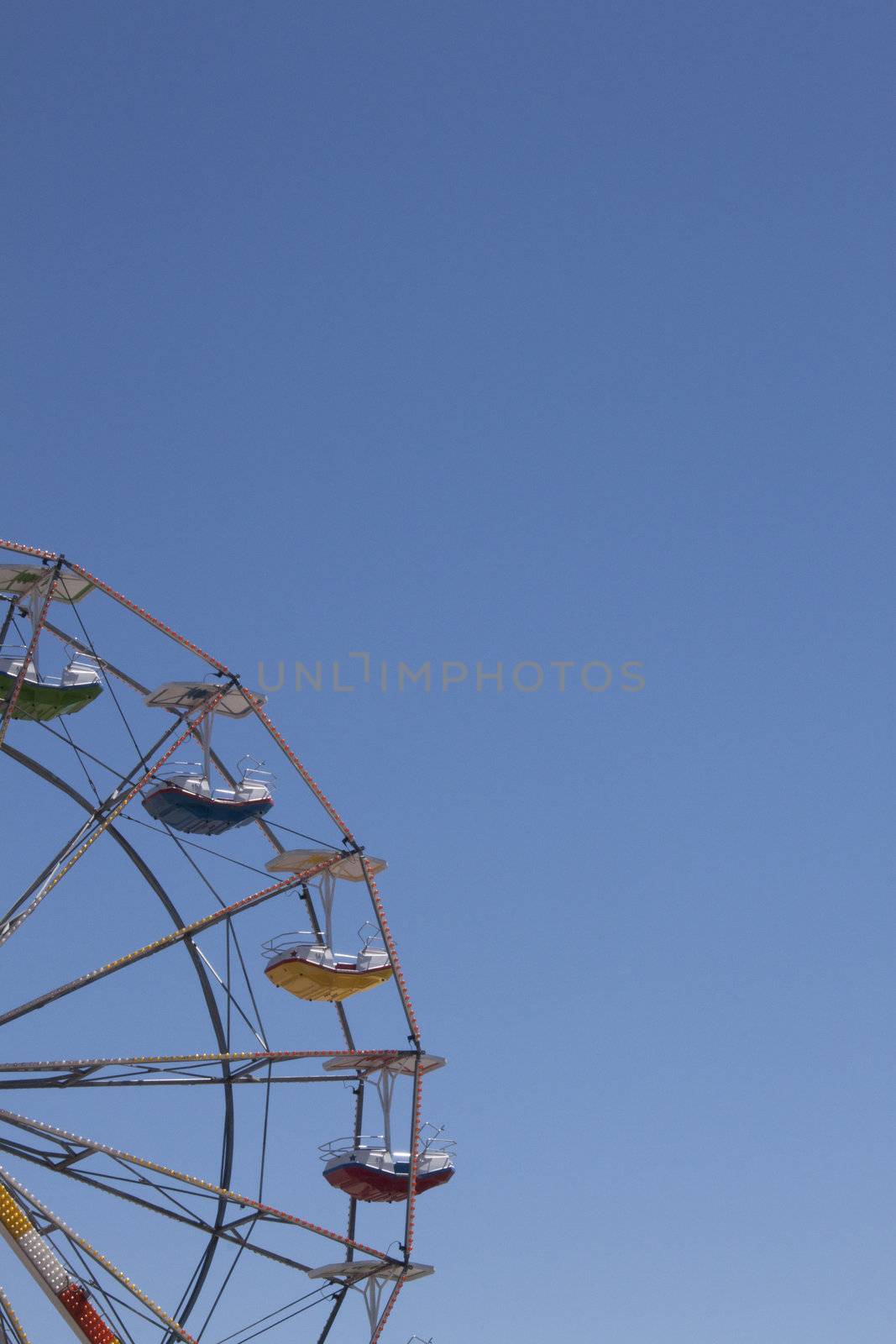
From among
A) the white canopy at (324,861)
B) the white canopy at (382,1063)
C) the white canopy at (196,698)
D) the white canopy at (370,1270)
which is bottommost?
the white canopy at (370,1270)

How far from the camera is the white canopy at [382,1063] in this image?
110 ft

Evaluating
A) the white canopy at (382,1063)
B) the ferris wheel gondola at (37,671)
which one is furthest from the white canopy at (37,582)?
the white canopy at (382,1063)

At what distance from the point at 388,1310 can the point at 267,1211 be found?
8.00ft

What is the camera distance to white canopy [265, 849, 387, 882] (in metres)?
34.5

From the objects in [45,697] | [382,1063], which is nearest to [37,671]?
[45,697]

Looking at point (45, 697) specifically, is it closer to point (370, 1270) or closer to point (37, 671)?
point (37, 671)

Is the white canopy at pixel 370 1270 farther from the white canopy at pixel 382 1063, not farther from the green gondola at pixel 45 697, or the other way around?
the green gondola at pixel 45 697

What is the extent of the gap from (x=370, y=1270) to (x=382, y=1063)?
345 cm

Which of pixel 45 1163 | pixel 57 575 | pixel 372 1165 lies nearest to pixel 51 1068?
pixel 45 1163

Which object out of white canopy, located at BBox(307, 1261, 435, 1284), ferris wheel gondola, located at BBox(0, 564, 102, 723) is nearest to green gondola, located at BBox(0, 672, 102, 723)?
ferris wheel gondola, located at BBox(0, 564, 102, 723)

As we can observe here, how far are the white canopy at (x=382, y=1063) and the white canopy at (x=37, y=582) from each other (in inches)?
349

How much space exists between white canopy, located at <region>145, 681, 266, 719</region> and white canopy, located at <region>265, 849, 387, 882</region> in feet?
8.70

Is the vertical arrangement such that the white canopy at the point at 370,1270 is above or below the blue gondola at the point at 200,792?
below

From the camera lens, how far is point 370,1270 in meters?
32.4
